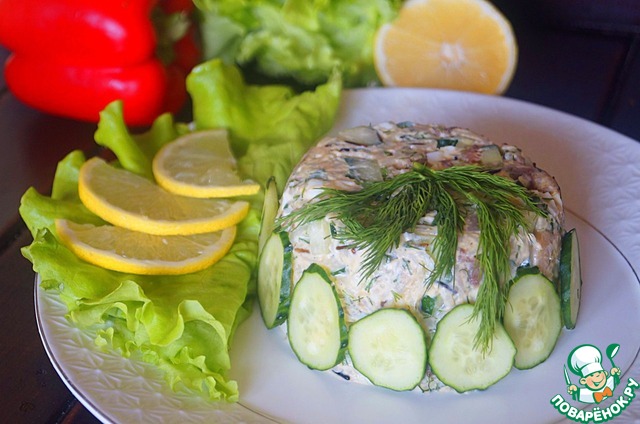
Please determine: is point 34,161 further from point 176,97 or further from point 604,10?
point 604,10

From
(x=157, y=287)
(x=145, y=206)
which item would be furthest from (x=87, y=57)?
(x=157, y=287)

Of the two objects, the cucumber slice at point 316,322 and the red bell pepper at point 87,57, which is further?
the red bell pepper at point 87,57

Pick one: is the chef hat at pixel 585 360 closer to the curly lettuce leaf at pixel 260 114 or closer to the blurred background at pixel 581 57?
the curly lettuce leaf at pixel 260 114

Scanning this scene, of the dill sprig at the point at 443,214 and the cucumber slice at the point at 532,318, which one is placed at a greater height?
the dill sprig at the point at 443,214

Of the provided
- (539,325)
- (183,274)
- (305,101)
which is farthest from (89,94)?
(539,325)

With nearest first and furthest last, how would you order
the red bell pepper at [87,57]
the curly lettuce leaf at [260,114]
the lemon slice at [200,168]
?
the lemon slice at [200,168] < the curly lettuce leaf at [260,114] < the red bell pepper at [87,57]

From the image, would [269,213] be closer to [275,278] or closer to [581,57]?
[275,278]

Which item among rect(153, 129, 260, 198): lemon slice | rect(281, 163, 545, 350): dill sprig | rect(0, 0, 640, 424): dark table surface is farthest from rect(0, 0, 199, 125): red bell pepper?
rect(281, 163, 545, 350): dill sprig

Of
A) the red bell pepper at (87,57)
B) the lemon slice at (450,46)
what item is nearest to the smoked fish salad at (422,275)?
the lemon slice at (450,46)
